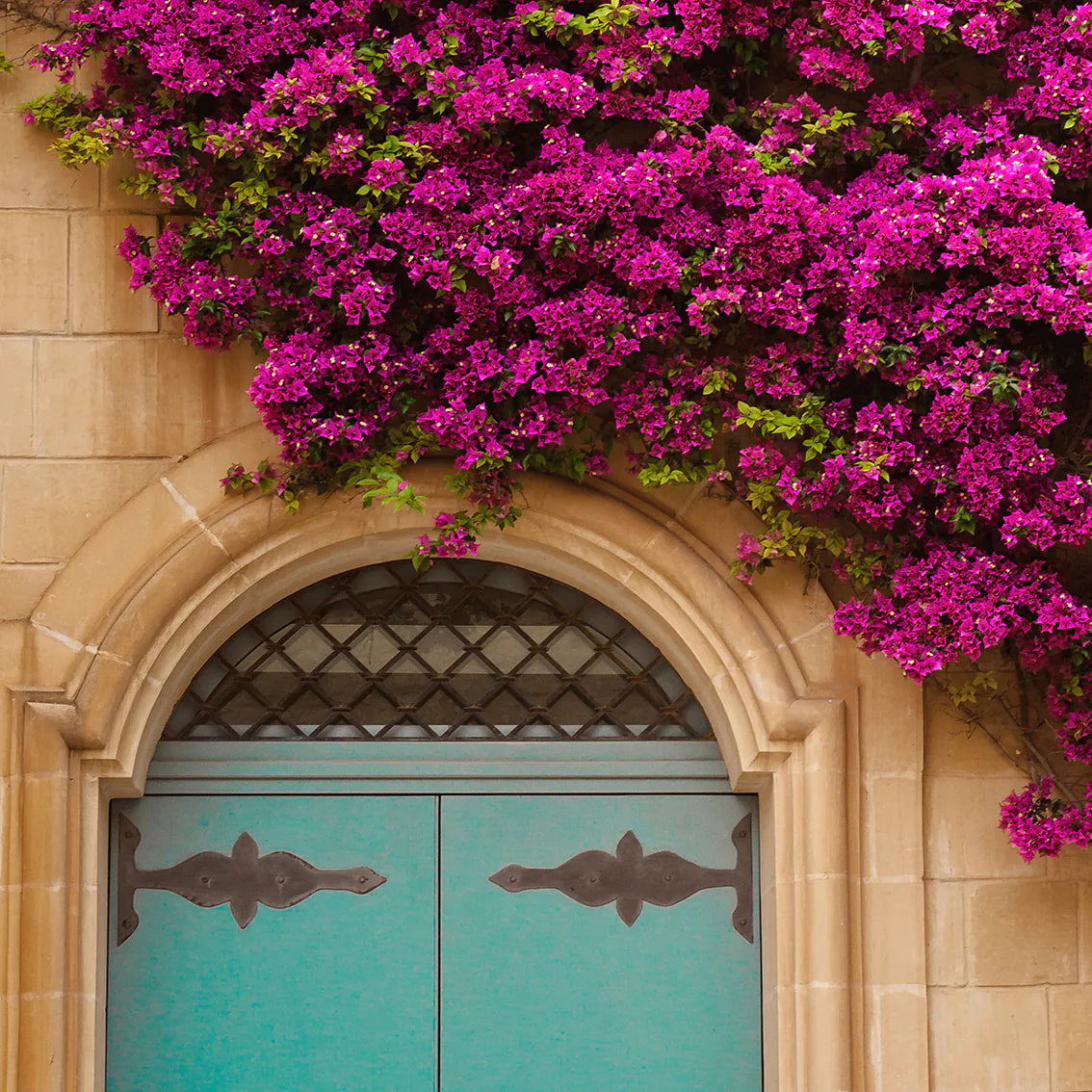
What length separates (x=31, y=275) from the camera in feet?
17.1

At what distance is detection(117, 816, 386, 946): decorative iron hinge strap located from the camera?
5.30 meters

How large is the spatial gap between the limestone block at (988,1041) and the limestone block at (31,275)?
321 centimetres

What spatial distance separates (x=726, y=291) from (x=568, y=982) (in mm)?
2084

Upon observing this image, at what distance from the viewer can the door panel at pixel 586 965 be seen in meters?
5.26

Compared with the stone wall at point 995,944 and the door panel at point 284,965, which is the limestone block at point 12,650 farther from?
the stone wall at point 995,944

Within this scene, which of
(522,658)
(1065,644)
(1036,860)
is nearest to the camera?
(1065,644)

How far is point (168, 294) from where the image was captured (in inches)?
199

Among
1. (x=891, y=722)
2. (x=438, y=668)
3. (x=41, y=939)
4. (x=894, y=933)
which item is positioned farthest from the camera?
(x=438, y=668)

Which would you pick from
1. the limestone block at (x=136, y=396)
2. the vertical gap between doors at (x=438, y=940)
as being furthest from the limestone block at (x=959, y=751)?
the limestone block at (x=136, y=396)

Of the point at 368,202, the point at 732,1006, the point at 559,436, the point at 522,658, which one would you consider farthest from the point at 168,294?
the point at 732,1006

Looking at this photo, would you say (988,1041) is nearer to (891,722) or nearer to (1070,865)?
(1070,865)

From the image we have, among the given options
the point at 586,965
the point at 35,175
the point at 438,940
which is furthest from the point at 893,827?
the point at 35,175

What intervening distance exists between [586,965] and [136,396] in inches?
84.4

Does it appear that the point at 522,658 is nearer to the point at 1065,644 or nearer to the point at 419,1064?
the point at 419,1064
